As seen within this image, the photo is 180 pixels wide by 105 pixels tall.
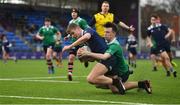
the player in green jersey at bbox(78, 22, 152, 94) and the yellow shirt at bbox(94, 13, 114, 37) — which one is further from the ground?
the yellow shirt at bbox(94, 13, 114, 37)

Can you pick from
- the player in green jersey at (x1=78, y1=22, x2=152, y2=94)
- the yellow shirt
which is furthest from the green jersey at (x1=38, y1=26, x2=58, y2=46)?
the player in green jersey at (x1=78, y1=22, x2=152, y2=94)

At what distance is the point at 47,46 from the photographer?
23.6 meters

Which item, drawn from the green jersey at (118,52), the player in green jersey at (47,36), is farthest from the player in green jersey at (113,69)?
the player in green jersey at (47,36)

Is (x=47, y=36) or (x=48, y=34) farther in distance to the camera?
(x=48, y=34)

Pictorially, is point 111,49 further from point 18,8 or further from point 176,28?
point 176,28

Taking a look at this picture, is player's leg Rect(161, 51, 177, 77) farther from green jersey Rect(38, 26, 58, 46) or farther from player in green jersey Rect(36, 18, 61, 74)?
green jersey Rect(38, 26, 58, 46)

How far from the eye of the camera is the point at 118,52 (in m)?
11.9

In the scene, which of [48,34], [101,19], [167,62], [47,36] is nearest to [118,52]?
[101,19]

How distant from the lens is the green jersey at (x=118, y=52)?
11.6 meters

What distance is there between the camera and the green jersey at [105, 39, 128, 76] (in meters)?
11.6

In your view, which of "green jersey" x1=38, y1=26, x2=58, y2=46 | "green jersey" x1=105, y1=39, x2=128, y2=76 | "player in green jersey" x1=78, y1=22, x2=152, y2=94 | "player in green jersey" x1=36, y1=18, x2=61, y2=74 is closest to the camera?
"green jersey" x1=105, y1=39, x2=128, y2=76

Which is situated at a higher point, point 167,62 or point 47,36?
point 47,36

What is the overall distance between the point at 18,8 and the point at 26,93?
141 feet

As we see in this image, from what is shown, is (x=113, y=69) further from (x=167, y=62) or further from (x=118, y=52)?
(x=167, y=62)
